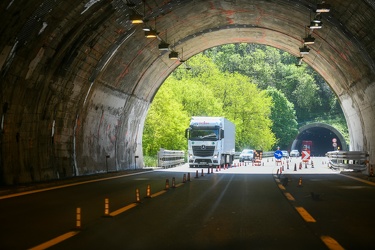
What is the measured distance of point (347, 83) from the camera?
116ft

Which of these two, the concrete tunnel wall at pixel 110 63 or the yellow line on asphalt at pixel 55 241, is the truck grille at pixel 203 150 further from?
the yellow line on asphalt at pixel 55 241

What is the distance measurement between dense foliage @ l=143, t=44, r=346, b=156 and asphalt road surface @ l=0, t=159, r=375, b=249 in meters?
37.7

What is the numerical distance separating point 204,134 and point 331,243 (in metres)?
39.6

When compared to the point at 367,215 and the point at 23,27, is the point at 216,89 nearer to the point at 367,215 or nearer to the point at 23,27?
the point at 23,27

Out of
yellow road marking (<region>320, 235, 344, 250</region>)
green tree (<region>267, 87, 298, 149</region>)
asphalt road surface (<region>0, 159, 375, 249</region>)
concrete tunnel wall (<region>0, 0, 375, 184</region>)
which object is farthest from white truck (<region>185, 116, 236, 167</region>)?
green tree (<region>267, 87, 298, 149</region>)

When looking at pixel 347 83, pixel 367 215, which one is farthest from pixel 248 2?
pixel 367 215

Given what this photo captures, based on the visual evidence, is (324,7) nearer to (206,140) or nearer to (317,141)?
(206,140)

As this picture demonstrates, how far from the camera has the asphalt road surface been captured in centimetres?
975

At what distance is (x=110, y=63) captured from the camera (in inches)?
1204

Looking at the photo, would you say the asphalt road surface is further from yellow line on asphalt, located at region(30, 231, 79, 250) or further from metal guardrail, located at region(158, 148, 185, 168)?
metal guardrail, located at region(158, 148, 185, 168)

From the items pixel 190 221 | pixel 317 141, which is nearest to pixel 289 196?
pixel 190 221

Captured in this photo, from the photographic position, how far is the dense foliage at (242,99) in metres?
57.7

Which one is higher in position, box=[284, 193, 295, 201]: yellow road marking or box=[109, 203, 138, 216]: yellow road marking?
box=[284, 193, 295, 201]: yellow road marking

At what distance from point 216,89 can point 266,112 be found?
950 centimetres
